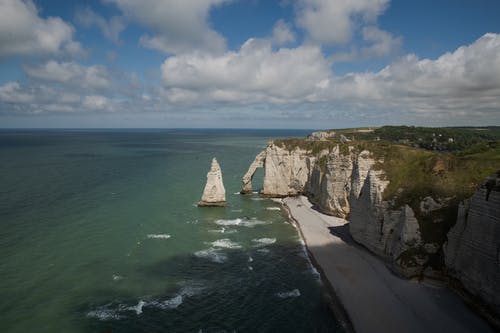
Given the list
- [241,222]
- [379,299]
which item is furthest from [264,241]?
[379,299]

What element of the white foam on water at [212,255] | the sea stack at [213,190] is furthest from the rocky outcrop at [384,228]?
the sea stack at [213,190]

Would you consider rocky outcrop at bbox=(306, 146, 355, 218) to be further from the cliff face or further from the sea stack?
the sea stack

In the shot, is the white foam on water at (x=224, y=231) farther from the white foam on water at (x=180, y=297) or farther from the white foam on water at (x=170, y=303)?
the white foam on water at (x=170, y=303)

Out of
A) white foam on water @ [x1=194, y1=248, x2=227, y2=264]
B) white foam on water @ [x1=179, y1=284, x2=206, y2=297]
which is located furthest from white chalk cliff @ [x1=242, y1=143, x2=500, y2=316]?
white foam on water @ [x1=179, y1=284, x2=206, y2=297]

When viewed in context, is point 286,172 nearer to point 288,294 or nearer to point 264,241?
point 264,241

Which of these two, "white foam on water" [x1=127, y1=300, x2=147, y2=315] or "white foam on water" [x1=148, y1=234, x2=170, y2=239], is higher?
"white foam on water" [x1=148, y1=234, x2=170, y2=239]

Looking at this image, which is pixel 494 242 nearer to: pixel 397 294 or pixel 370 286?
pixel 397 294
